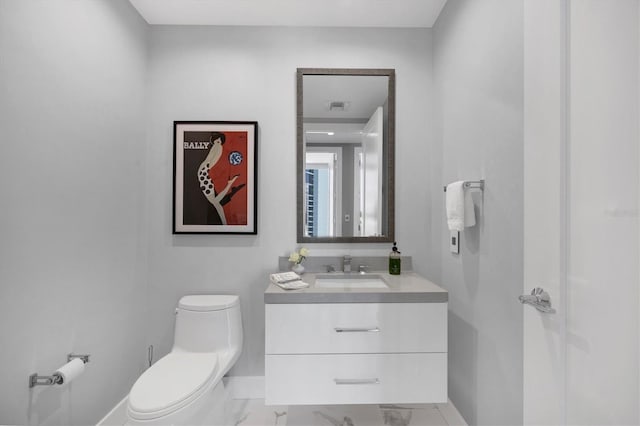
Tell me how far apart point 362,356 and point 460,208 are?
33.9 inches

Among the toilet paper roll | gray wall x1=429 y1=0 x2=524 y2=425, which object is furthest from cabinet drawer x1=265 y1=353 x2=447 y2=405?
the toilet paper roll

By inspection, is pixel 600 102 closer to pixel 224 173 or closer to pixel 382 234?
pixel 382 234

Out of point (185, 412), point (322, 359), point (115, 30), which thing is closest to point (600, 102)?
point (322, 359)

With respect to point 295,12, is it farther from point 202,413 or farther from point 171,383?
point 202,413

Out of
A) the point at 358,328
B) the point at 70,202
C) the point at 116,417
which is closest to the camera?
the point at 70,202

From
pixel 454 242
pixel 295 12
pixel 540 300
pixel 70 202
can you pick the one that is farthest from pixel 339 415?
pixel 295 12

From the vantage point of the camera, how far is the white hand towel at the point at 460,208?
5.17ft

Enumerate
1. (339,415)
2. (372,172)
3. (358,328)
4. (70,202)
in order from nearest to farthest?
(70,202)
(358,328)
(339,415)
(372,172)

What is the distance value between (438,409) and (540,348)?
111 centimetres

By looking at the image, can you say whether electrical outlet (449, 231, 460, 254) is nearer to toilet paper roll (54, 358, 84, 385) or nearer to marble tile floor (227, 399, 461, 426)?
marble tile floor (227, 399, 461, 426)

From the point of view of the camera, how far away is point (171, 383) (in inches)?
58.6

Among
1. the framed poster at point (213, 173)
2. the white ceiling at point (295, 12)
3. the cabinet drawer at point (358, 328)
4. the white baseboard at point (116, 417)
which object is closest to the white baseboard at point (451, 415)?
the cabinet drawer at point (358, 328)

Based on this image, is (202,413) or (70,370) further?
(202,413)

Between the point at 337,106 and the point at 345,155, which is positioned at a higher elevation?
the point at 337,106
